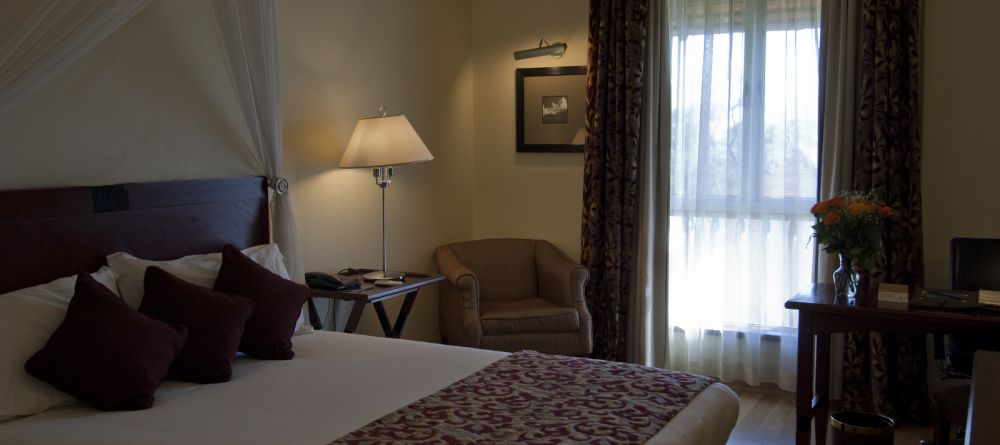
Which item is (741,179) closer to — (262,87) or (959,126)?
(959,126)

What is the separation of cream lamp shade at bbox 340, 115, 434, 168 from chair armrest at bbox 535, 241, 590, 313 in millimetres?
1284

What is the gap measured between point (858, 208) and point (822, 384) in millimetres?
891

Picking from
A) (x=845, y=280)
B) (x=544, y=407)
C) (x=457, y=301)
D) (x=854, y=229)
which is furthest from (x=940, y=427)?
(x=457, y=301)

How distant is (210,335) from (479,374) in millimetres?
973

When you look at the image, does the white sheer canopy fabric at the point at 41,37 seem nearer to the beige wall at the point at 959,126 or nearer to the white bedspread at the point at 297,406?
the white bedspread at the point at 297,406

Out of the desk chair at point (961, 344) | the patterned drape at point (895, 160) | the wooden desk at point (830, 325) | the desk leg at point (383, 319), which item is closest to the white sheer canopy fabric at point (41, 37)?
the desk leg at point (383, 319)

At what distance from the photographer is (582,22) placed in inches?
221

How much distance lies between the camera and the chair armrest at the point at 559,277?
17.2 feet

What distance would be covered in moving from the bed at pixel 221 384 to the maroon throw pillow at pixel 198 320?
7cm

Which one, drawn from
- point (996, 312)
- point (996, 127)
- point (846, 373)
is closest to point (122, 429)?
point (996, 312)

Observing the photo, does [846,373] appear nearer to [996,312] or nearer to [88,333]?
[996,312]

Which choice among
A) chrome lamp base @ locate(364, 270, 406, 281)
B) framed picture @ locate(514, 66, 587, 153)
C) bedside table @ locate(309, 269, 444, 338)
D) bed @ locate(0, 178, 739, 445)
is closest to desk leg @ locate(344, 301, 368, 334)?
bedside table @ locate(309, 269, 444, 338)

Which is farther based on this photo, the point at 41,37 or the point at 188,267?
the point at 188,267

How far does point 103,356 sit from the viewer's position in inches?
107
